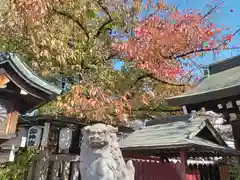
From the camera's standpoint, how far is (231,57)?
927 centimetres

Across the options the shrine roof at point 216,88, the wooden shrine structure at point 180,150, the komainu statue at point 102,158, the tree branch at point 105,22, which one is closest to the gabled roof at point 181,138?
the wooden shrine structure at point 180,150

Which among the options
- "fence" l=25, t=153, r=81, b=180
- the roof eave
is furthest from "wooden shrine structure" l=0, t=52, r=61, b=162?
the roof eave

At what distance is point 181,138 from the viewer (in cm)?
495

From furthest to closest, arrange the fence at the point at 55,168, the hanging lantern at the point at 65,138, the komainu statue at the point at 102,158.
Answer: the hanging lantern at the point at 65,138 → the fence at the point at 55,168 → the komainu statue at the point at 102,158

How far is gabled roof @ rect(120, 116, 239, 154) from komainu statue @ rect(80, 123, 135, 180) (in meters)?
0.53

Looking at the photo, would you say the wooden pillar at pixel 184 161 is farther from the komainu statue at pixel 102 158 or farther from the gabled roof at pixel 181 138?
the komainu statue at pixel 102 158

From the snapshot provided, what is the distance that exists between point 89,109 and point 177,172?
302 cm

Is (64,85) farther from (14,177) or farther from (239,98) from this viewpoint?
(239,98)

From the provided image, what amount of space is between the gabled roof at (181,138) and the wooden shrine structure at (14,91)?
7.68 feet

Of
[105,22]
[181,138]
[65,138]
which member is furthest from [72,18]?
[181,138]

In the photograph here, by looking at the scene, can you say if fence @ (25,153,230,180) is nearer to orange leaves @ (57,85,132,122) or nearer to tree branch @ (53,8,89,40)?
orange leaves @ (57,85,132,122)

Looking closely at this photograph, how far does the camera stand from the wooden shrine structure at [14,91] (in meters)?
4.54

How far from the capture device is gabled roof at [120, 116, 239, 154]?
485 cm

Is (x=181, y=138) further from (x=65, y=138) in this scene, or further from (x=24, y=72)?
(x=65, y=138)
